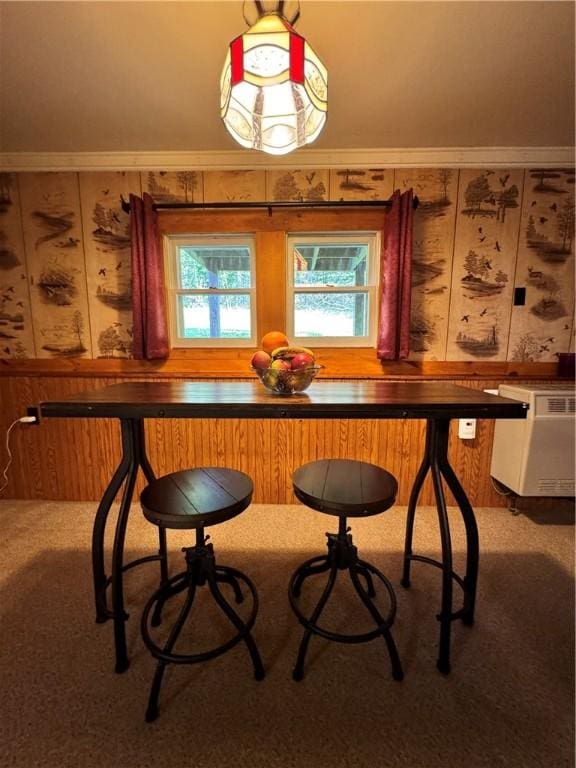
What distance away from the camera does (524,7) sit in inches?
49.2

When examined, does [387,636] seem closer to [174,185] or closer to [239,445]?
[239,445]

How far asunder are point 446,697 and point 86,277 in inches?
120

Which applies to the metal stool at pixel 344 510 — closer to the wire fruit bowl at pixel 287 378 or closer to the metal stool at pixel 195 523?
the metal stool at pixel 195 523

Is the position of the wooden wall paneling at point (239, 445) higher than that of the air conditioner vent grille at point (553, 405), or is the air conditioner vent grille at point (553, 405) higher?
the air conditioner vent grille at point (553, 405)

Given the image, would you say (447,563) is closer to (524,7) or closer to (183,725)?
(183,725)

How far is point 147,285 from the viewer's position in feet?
7.23

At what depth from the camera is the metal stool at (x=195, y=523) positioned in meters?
1.06

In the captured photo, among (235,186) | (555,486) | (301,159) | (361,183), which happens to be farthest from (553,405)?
(235,186)

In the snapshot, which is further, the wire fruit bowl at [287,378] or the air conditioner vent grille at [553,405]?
the air conditioner vent grille at [553,405]

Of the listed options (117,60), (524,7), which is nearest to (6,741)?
(117,60)

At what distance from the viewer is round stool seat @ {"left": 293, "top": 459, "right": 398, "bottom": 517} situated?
1.12 meters

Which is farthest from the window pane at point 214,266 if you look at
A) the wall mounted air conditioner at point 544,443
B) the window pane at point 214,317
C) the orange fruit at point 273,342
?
the wall mounted air conditioner at point 544,443

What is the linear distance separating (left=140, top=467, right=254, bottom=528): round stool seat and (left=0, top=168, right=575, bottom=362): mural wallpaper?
1.53m

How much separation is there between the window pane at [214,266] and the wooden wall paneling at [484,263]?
1.55 metres
